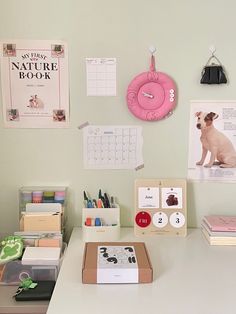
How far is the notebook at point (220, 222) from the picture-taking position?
1385 mm

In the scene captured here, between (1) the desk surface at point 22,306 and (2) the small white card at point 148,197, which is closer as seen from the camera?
(1) the desk surface at point 22,306

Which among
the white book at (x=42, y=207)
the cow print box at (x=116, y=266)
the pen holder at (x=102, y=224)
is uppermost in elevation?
the white book at (x=42, y=207)

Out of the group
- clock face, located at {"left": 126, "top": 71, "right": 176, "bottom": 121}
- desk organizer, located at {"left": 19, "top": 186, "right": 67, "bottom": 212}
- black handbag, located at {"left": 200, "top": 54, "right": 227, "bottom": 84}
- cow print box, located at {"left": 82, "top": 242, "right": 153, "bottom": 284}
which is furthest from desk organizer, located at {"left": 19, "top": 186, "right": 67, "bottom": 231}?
black handbag, located at {"left": 200, "top": 54, "right": 227, "bottom": 84}

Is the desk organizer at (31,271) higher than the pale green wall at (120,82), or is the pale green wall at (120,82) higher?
the pale green wall at (120,82)

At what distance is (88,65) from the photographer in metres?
1.46

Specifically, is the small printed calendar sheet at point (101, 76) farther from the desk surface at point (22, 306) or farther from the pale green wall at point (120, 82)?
the desk surface at point (22, 306)

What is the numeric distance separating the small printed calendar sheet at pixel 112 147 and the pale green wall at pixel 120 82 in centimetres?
3

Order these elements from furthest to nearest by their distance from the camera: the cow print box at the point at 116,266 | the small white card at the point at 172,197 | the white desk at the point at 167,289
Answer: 1. the small white card at the point at 172,197
2. the cow print box at the point at 116,266
3. the white desk at the point at 167,289

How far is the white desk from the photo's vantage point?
3.19ft

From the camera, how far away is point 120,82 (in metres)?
1.48

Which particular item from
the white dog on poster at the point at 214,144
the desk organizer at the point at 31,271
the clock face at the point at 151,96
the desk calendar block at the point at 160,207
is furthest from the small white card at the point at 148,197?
the desk organizer at the point at 31,271

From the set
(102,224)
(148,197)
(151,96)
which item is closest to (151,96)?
(151,96)

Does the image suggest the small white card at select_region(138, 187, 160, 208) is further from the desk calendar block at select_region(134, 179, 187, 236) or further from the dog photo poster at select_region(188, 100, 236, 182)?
the dog photo poster at select_region(188, 100, 236, 182)

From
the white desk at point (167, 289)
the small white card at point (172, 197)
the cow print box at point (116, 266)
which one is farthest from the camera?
the small white card at point (172, 197)
